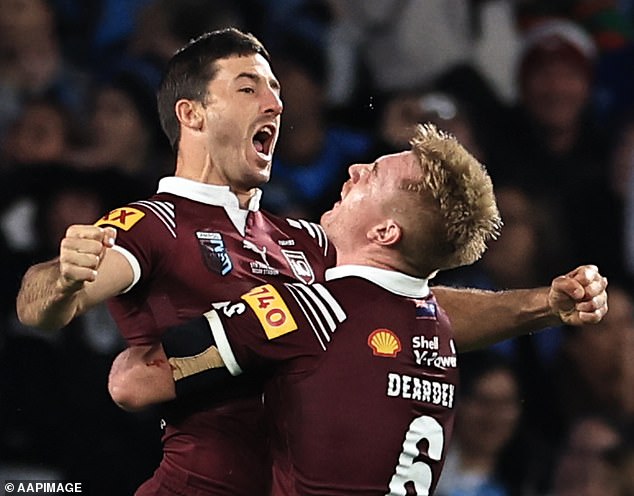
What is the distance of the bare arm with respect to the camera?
9.41ft

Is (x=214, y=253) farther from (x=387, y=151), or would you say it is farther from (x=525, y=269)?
(x=525, y=269)

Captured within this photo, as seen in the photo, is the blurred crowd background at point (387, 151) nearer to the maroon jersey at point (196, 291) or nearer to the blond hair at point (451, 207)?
the maroon jersey at point (196, 291)

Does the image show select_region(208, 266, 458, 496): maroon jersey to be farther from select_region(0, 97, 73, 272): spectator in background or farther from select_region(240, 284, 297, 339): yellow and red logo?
select_region(0, 97, 73, 272): spectator in background

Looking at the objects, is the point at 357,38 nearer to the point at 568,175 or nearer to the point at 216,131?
the point at 568,175

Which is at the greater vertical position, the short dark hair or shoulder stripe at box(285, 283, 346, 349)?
the short dark hair

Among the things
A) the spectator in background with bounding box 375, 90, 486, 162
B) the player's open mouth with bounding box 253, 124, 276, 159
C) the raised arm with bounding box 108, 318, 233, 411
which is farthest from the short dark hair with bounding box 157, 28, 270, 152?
the spectator in background with bounding box 375, 90, 486, 162

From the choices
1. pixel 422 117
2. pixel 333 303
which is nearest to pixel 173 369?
pixel 333 303

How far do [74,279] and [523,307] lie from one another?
1.13 meters

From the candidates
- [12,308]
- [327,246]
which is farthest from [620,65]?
[327,246]

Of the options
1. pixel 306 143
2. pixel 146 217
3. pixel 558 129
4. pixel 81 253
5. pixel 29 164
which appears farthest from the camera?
pixel 558 129

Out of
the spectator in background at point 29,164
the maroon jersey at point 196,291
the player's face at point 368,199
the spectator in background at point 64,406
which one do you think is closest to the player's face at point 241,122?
the maroon jersey at point 196,291

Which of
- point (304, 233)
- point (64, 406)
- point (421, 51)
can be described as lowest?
point (64, 406)

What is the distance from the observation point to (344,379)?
272 centimetres

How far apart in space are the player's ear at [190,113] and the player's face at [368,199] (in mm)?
568
